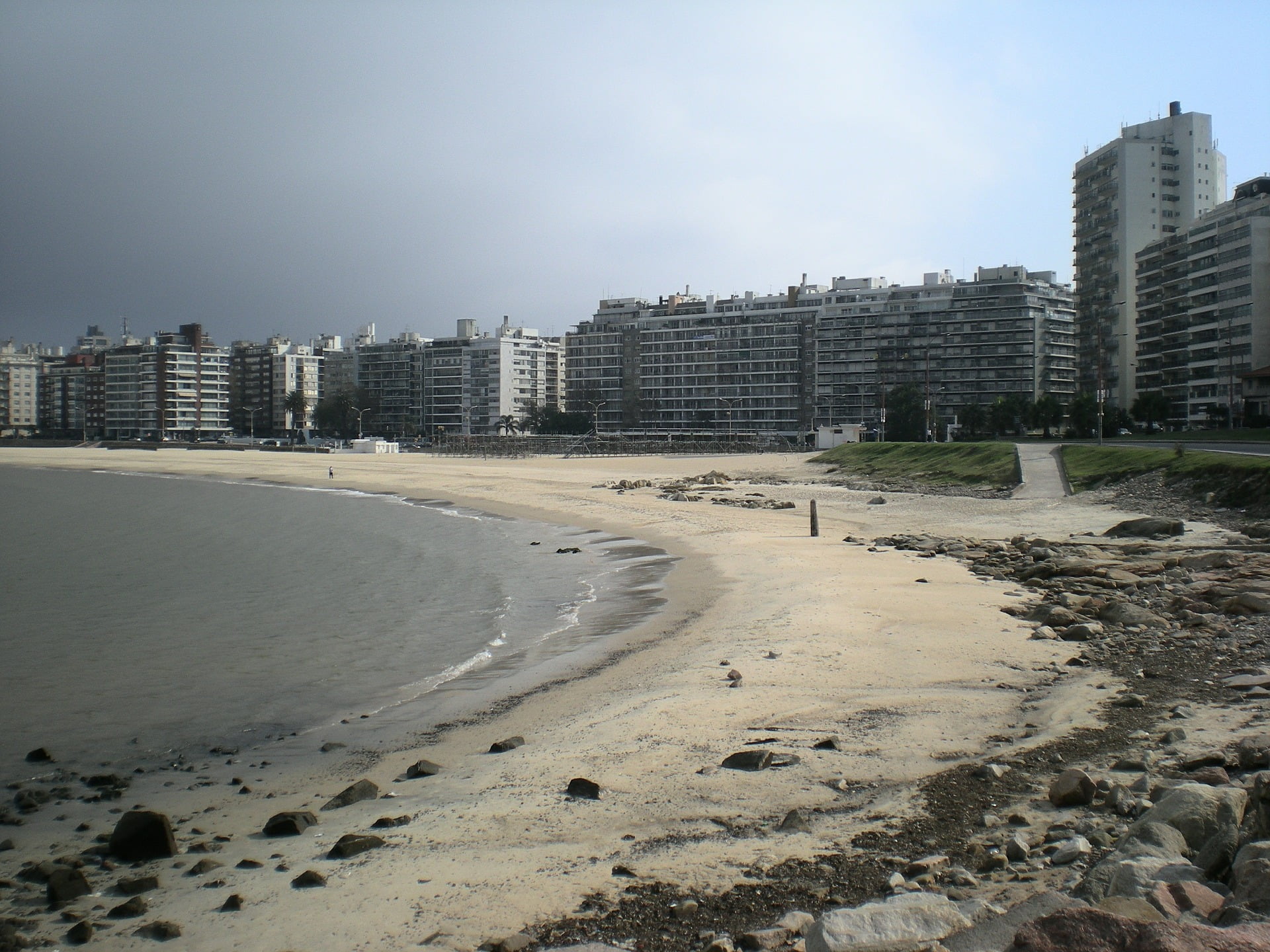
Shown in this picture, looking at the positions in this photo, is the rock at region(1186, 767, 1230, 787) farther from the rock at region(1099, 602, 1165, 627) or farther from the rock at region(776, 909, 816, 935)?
the rock at region(1099, 602, 1165, 627)

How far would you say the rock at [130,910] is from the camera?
5371 mm

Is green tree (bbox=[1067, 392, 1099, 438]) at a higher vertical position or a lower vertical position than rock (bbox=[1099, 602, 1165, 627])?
higher

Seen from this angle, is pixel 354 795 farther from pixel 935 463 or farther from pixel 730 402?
pixel 730 402

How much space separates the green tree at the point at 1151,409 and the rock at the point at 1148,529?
68551 millimetres

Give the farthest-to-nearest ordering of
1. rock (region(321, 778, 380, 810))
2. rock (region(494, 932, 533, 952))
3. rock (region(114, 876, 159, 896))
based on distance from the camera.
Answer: rock (region(321, 778, 380, 810)), rock (region(114, 876, 159, 896)), rock (region(494, 932, 533, 952))

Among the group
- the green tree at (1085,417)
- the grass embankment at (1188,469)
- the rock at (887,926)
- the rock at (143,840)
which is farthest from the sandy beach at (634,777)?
the green tree at (1085,417)

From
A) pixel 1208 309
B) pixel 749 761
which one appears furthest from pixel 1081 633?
pixel 1208 309

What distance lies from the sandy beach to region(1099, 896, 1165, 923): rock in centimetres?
195

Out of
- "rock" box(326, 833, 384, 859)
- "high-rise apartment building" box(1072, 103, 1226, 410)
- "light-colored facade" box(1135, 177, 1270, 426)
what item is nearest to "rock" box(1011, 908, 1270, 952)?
"rock" box(326, 833, 384, 859)

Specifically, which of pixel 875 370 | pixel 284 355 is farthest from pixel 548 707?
pixel 284 355

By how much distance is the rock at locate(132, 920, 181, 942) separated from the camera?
511cm

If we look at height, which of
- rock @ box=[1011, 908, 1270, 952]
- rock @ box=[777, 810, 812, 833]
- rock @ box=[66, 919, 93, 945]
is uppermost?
rock @ box=[1011, 908, 1270, 952]

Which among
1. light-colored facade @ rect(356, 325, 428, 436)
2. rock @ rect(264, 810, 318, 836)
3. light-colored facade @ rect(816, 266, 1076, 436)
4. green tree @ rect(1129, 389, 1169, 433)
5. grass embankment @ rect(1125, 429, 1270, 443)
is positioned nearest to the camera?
rock @ rect(264, 810, 318, 836)

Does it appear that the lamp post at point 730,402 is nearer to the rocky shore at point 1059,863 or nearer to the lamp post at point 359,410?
the lamp post at point 359,410
